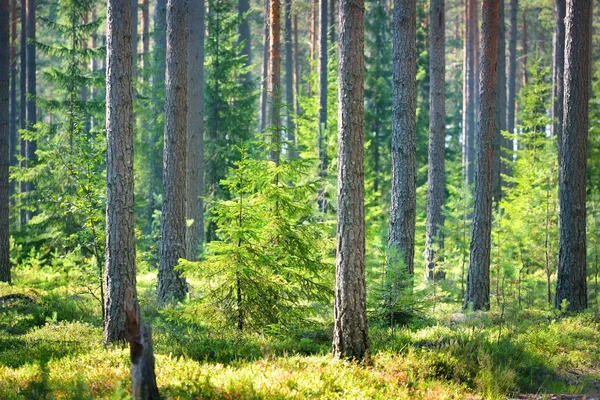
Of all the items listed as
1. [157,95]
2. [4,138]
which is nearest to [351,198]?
[4,138]

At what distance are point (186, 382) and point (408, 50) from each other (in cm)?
960

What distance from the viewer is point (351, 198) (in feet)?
28.8

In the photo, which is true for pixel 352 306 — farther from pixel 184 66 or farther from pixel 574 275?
pixel 184 66

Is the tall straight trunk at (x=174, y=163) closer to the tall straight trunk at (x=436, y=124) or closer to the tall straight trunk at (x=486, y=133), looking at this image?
the tall straight trunk at (x=486, y=133)

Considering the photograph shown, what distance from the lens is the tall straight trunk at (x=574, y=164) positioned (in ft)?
43.5

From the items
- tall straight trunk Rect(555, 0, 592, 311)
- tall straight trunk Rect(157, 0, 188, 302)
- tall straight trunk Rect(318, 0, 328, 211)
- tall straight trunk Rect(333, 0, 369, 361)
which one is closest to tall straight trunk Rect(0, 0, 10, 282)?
tall straight trunk Rect(157, 0, 188, 302)

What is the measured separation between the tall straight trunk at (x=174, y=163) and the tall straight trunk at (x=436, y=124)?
23.8 feet

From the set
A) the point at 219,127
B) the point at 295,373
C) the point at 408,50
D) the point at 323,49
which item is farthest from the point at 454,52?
the point at 295,373

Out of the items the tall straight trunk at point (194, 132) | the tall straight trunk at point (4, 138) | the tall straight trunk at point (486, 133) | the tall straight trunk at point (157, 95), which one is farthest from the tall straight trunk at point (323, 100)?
the tall straight trunk at point (4, 138)

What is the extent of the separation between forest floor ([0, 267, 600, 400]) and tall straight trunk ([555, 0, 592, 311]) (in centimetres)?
93

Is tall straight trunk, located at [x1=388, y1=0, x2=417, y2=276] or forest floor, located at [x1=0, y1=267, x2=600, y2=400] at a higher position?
tall straight trunk, located at [x1=388, y1=0, x2=417, y2=276]

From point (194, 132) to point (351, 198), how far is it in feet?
36.8

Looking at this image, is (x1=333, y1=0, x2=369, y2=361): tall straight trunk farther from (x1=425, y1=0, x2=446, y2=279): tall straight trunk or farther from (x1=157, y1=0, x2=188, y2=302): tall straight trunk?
(x1=425, y1=0, x2=446, y2=279): tall straight trunk

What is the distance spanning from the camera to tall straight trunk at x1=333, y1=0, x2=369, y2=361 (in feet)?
28.8
